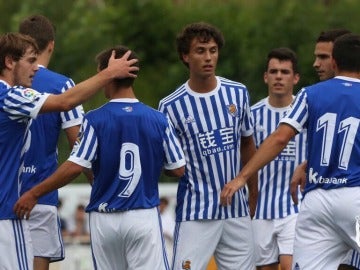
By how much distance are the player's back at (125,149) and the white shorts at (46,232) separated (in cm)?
107

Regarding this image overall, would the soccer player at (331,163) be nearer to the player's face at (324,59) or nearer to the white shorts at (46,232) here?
the player's face at (324,59)

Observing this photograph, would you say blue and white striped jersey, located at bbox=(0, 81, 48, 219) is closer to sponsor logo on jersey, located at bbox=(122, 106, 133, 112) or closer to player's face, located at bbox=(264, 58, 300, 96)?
sponsor logo on jersey, located at bbox=(122, 106, 133, 112)

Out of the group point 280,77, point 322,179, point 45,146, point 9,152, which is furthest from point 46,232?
point 280,77

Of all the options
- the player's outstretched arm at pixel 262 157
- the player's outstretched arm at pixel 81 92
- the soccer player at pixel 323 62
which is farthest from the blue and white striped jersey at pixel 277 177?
the player's outstretched arm at pixel 81 92

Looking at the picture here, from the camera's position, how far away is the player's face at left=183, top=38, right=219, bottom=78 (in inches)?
510

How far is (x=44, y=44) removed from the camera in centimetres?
1290

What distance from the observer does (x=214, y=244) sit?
507 inches

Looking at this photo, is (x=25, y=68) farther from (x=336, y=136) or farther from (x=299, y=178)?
(x=299, y=178)

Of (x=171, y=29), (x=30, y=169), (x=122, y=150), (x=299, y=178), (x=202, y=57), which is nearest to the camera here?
(x=122, y=150)

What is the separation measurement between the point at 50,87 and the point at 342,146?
271 centimetres

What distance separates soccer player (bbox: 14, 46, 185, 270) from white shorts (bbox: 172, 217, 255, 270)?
890mm

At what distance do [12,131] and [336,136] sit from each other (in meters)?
2.56

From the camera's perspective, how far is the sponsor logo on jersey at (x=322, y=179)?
11.6 metres

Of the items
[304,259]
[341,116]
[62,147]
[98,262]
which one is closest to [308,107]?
[341,116]
